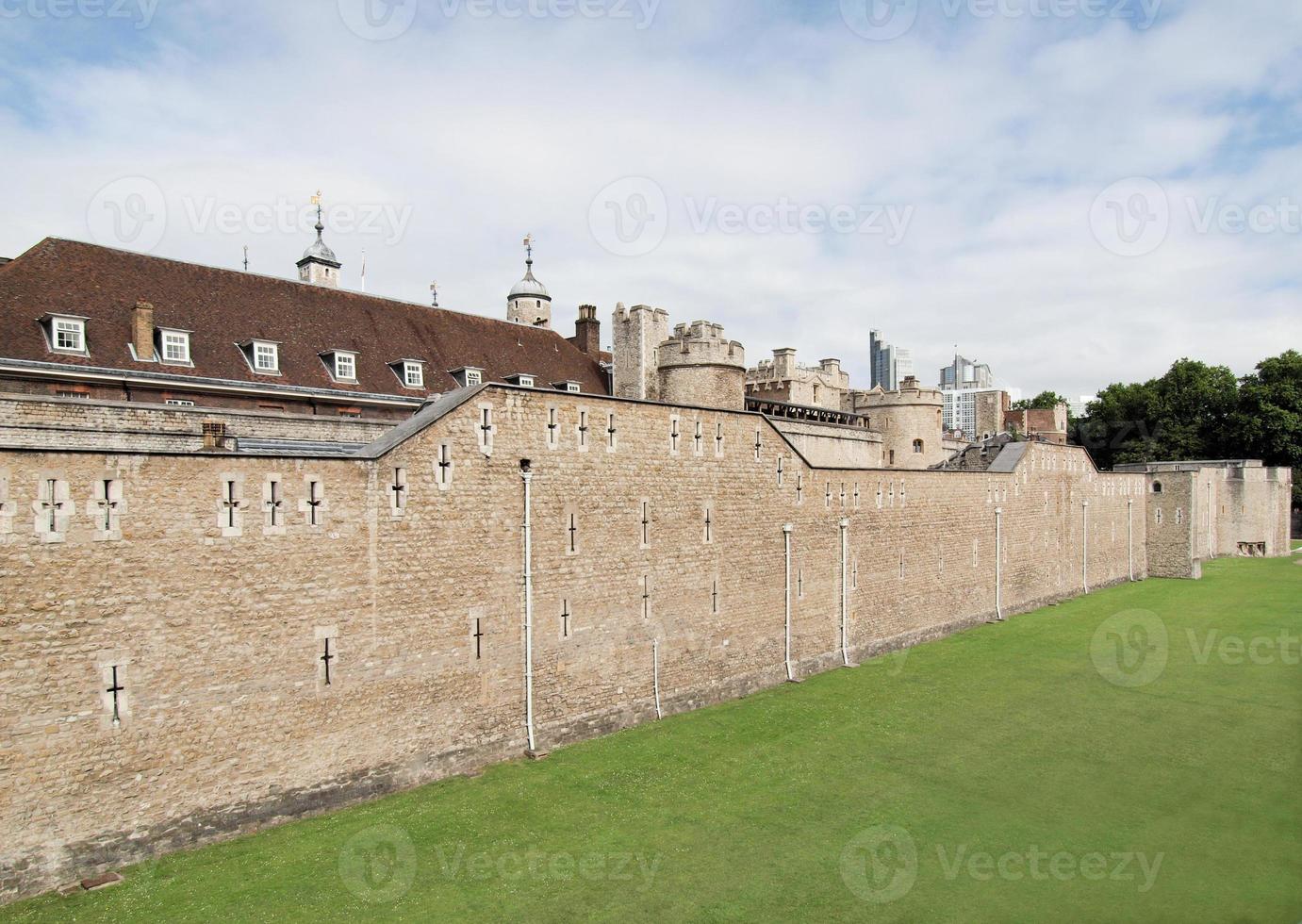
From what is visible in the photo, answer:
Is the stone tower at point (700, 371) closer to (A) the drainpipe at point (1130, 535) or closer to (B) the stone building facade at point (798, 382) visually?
(B) the stone building facade at point (798, 382)

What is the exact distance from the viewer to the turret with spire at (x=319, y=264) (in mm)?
48991

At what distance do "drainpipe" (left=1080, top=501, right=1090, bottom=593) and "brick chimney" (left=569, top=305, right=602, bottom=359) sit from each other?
87.6 feet

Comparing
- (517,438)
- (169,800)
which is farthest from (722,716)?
(169,800)

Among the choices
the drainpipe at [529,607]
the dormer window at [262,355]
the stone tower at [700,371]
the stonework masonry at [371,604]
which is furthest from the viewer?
the stone tower at [700,371]

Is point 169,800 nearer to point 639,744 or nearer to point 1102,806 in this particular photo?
point 639,744

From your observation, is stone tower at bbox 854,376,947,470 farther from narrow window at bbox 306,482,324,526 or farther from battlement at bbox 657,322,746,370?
narrow window at bbox 306,482,324,526

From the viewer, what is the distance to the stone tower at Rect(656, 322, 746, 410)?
103 ft

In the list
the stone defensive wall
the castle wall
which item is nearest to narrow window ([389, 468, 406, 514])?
the stone defensive wall

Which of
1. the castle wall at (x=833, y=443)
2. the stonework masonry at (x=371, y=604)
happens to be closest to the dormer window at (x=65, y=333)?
the stonework masonry at (x=371, y=604)

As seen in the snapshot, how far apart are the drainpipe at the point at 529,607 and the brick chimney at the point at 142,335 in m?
11.9

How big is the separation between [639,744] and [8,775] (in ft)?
36.3

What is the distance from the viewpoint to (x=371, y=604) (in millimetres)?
14766

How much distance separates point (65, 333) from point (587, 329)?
27479mm

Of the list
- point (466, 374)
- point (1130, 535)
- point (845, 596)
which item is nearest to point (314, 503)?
point (466, 374)
